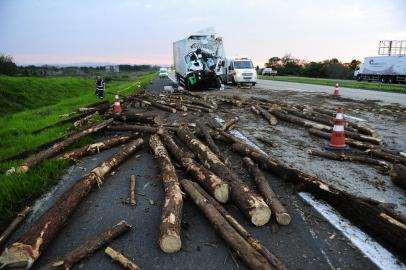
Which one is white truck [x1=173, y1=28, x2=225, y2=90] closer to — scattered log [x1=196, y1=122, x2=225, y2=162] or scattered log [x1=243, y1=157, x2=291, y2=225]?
scattered log [x1=196, y1=122, x2=225, y2=162]

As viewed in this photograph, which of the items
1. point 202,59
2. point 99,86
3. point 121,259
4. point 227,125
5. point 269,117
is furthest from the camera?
point 202,59

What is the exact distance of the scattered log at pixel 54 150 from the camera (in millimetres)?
5953

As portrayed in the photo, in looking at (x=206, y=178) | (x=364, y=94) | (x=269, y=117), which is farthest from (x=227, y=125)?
(x=364, y=94)

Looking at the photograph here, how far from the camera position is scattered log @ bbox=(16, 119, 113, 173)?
5953 mm

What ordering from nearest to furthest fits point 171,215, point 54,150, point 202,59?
1. point 171,215
2. point 54,150
3. point 202,59

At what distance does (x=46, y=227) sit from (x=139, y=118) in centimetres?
640

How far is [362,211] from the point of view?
12.7 ft

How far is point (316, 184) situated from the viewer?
15.4ft

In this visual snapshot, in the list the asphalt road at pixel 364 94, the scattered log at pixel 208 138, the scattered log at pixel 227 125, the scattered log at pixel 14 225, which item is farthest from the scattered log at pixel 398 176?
the asphalt road at pixel 364 94

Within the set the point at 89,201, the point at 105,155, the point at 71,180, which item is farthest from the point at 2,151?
the point at 89,201

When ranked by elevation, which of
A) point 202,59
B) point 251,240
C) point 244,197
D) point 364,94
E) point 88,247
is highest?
point 202,59

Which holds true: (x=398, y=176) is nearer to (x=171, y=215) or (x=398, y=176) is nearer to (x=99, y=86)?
(x=171, y=215)

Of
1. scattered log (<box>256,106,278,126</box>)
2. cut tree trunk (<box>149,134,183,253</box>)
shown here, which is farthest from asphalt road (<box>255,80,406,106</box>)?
cut tree trunk (<box>149,134,183,253</box>)

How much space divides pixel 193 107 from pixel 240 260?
10.8 m
